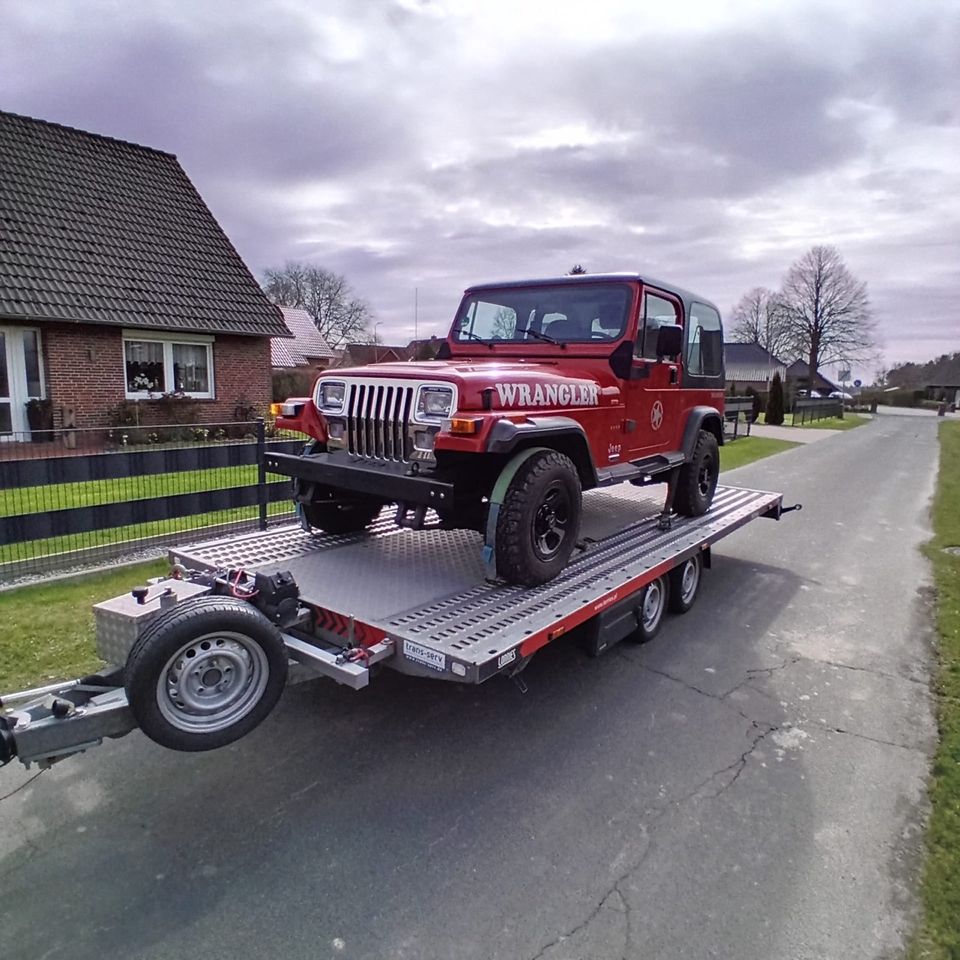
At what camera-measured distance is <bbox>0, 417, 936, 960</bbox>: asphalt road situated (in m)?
2.40

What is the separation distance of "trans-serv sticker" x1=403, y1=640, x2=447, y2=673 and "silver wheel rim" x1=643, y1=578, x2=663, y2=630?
2167mm

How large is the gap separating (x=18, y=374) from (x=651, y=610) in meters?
12.7

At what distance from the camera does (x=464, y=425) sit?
353 centimetres

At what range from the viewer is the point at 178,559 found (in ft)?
13.9

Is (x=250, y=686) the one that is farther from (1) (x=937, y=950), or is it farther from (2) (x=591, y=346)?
(2) (x=591, y=346)

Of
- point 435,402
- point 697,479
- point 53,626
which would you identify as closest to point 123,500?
point 53,626

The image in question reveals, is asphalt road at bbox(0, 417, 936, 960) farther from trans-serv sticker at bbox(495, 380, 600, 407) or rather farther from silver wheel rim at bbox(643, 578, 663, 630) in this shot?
trans-serv sticker at bbox(495, 380, 600, 407)

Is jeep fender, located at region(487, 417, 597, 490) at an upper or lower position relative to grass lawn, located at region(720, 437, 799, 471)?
upper

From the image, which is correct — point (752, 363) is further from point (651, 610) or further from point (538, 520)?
point (538, 520)

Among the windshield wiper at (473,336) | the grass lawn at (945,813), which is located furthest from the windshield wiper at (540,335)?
the grass lawn at (945,813)

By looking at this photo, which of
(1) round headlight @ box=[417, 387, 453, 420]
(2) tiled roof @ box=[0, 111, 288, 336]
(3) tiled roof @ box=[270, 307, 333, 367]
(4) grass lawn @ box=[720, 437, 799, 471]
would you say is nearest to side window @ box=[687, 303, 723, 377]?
(1) round headlight @ box=[417, 387, 453, 420]

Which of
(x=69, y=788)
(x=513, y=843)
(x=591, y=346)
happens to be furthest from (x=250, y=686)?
(x=591, y=346)

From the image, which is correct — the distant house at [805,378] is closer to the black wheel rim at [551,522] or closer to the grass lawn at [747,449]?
the grass lawn at [747,449]

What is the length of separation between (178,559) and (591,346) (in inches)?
126
